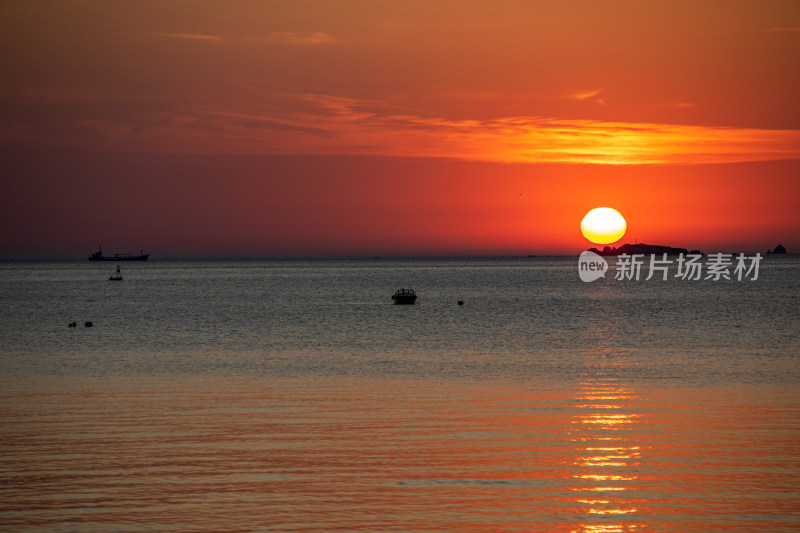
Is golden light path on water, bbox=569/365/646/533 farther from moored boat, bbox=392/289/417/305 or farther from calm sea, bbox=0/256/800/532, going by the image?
moored boat, bbox=392/289/417/305

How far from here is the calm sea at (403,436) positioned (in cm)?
1816

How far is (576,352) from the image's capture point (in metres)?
51.6

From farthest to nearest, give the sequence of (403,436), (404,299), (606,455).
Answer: (404,299), (403,436), (606,455)

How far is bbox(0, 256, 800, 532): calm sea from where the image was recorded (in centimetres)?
1816

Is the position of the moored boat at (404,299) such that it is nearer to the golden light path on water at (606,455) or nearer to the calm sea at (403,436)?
the calm sea at (403,436)

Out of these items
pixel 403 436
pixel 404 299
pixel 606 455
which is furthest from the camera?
pixel 404 299

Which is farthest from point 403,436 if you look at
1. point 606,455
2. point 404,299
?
point 404,299

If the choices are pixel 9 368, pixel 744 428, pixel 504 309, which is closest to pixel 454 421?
pixel 744 428

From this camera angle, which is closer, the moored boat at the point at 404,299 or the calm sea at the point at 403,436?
the calm sea at the point at 403,436

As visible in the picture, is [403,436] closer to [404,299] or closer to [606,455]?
[606,455]

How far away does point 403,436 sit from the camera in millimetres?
25422

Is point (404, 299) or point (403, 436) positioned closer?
point (403, 436)

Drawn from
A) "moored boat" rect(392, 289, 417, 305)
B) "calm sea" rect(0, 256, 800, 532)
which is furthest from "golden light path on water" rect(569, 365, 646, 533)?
"moored boat" rect(392, 289, 417, 305)

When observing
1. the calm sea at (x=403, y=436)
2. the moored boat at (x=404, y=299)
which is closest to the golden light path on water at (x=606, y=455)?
the calm sea at (x=403, y=436)
